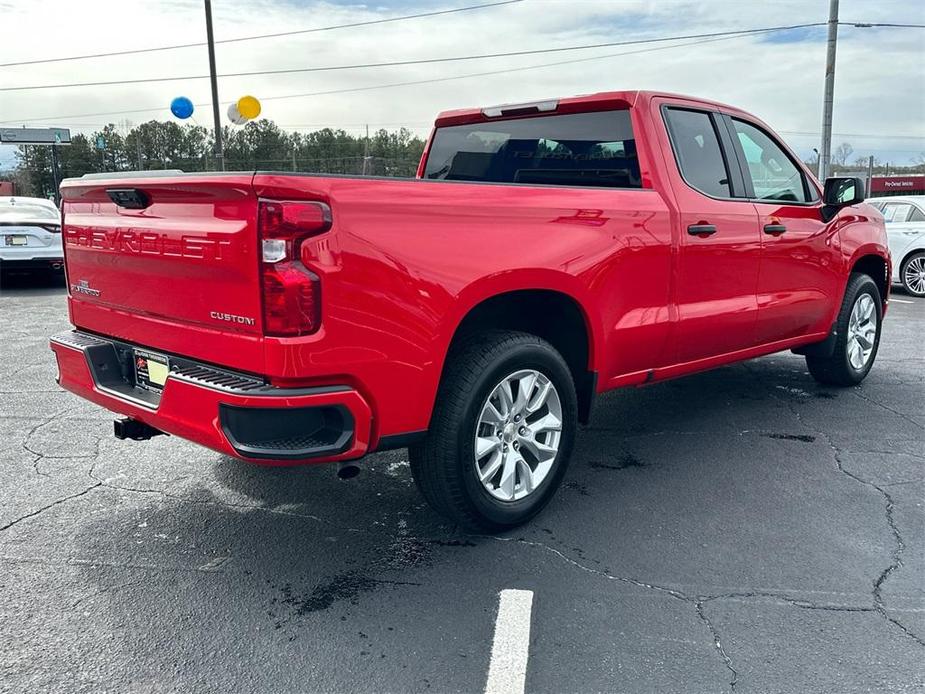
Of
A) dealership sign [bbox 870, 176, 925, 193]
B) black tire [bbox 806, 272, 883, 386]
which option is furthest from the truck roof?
dealership sign [bbox 870, 176, 925, 193]

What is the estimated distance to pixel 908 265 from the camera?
12156 millimetres

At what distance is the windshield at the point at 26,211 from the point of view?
12.1 m

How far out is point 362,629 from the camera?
9.09ft

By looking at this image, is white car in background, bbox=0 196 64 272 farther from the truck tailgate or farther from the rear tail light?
the rear tail light

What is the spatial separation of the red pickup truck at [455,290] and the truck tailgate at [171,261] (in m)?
0.01

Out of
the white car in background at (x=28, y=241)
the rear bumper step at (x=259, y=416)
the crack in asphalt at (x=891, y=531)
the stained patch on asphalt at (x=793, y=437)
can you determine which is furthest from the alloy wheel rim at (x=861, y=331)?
the white car in background at (x=28, y=241)

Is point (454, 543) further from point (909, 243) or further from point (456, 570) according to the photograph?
point (909, 243)

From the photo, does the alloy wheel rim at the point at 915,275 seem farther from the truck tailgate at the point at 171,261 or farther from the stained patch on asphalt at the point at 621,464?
the truck tailgate at the point at 171,261

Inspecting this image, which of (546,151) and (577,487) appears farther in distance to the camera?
(546,151)

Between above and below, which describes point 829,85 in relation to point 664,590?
above

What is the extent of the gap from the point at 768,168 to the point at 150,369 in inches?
151

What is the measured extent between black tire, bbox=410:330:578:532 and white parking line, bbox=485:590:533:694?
0.42m

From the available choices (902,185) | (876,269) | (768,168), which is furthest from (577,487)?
(902,185)

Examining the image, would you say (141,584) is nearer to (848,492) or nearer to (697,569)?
(697,569)
